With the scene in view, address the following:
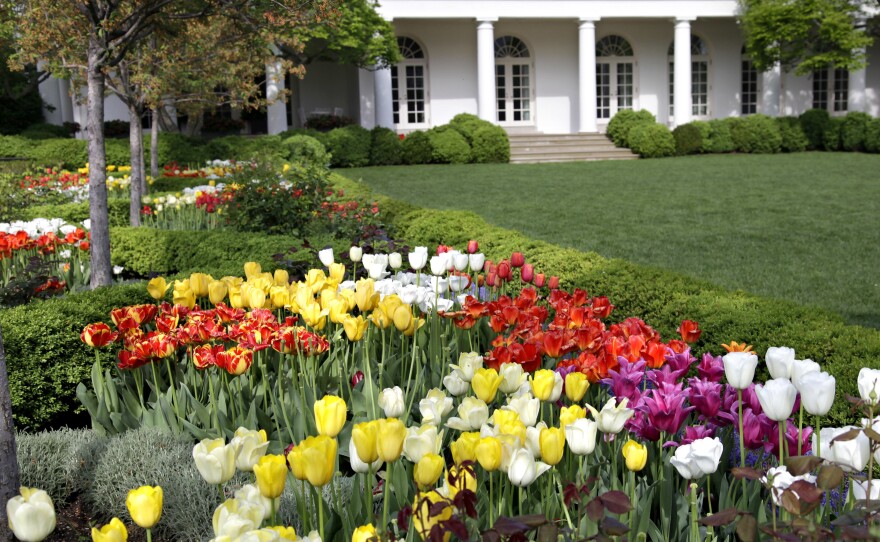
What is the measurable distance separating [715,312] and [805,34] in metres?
22.9

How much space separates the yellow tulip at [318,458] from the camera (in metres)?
1.70

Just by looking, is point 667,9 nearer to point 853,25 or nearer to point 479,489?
point 853,25

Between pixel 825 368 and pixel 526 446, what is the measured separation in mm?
2203

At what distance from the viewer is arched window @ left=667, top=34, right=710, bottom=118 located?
2861cm

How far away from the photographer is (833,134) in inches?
944

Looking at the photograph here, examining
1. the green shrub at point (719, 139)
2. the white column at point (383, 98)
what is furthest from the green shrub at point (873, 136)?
the white column at point (383, 98)

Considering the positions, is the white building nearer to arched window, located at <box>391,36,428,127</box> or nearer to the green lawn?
arched window, located at <box>391,36,428,127</box>

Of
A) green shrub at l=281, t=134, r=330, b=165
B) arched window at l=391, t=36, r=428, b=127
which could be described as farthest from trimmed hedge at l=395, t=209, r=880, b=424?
arched window at l=391, t=36, r=428, b=127

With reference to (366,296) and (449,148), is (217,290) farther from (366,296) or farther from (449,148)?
(449,148)

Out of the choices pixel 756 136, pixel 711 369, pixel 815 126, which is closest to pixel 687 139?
pixel 756 136

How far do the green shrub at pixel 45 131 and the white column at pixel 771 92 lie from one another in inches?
814

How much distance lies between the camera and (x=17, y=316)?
428cm

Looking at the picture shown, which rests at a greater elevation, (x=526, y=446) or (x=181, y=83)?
(x=181, y=83)

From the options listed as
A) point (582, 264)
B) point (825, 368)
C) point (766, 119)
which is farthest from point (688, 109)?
point (825, 368)
